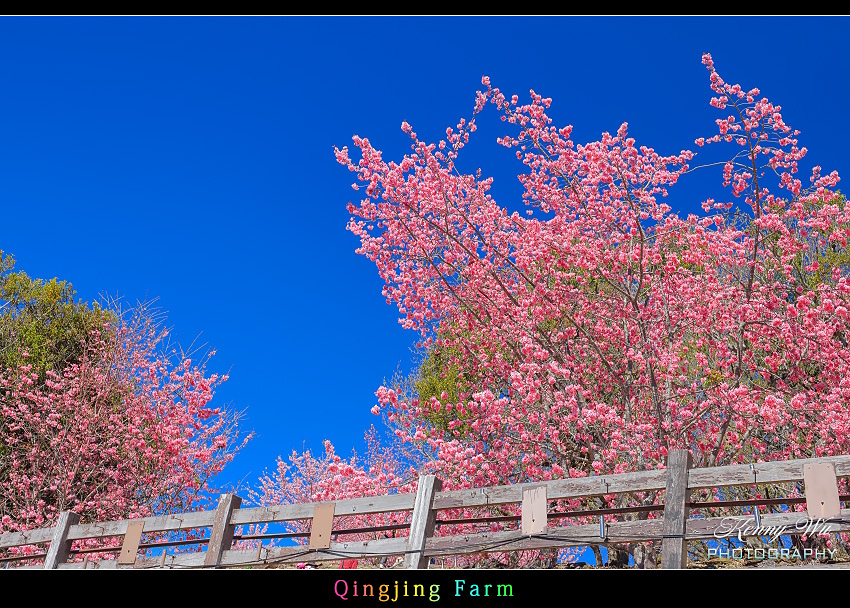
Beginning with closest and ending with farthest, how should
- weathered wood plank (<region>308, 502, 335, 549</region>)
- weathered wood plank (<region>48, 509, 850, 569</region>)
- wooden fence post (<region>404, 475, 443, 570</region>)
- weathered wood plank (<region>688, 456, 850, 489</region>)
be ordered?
weathered wood plank (<region>688, 456, 850, 489</region>)
weathered wood plank (<region>48, 509, 850, 569</region>)
wooden fence post (<region>404, 475, 443, 570</region>)
weathered wood plank (<region>308, 502, 335, 549</region>)

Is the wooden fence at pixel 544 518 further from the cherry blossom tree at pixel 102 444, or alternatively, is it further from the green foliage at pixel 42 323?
the green foliage at pixel 42 323

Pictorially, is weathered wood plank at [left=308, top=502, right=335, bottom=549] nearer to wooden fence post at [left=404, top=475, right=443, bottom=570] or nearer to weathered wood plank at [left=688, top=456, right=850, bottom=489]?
wooden fence post at [left=404, top=475, right=443, bottom=570]

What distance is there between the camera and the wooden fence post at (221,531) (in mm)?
7352

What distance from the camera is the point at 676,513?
550cm

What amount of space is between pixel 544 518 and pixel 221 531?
3.79m

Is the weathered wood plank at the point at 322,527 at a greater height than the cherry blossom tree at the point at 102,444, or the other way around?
the cherry blossom tree at the point at 102,444

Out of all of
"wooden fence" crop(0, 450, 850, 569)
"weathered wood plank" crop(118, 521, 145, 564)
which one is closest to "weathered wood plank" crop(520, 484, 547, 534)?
"wooden fence" crop(0, 450, 850, 569)

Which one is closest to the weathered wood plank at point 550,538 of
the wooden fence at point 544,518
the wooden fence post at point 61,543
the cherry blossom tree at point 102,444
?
the wooden fence at point 544,518

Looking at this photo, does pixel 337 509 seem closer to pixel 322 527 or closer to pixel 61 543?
pixel 322 527

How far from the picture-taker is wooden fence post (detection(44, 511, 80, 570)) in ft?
29.4

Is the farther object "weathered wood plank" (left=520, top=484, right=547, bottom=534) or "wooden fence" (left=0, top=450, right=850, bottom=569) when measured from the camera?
"weathered wood plank" (left=520, top=484, right=547, bottom=534)

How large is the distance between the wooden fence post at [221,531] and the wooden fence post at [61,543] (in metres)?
2.74
